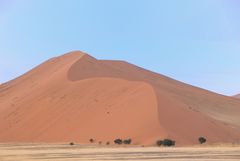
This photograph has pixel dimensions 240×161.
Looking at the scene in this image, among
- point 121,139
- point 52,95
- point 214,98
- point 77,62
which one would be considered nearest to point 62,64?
point 77,62

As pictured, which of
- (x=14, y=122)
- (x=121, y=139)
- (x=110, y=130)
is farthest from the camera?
(x=14, y=122)

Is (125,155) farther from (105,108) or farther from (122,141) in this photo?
(105,108)

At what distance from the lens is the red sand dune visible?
228ft

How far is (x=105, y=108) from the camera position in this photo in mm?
78812

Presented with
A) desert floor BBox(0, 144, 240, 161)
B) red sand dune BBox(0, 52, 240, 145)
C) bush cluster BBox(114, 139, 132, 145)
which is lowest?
desert floor BBox(0, 144, 240, 161)

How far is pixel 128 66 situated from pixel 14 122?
37.3m

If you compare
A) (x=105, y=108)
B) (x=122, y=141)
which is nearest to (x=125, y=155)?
(x=122, y=141)

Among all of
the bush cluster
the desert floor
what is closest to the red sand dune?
the bush cluster

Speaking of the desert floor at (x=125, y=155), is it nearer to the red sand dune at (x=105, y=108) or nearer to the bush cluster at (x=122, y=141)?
the bush cluster at (x=122, y=141)

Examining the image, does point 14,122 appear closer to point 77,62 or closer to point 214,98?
point 77,62

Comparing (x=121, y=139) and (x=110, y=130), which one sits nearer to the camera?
(x=121, y=139)

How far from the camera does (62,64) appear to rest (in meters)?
116

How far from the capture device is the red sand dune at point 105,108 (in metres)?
69.4

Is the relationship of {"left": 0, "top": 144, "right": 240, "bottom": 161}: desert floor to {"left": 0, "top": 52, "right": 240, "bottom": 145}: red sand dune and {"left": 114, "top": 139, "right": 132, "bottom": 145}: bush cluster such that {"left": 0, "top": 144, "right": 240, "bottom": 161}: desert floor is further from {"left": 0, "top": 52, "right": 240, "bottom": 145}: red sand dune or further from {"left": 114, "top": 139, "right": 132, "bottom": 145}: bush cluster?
{"left": 0, "top": 52, "right": 240, "bottom": 145}: red sand dune
